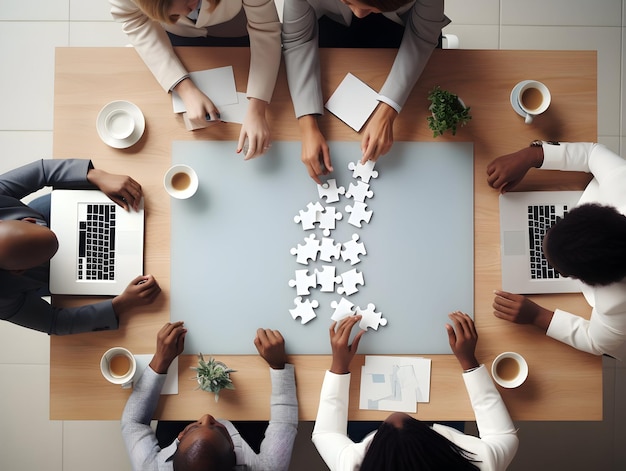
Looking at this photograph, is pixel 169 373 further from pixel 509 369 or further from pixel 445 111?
pixel 445 111

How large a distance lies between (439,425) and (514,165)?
0.86 meters

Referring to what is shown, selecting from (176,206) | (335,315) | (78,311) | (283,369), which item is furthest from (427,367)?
(78,311)

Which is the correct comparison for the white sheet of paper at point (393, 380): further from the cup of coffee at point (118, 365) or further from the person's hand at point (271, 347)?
the cup of coffee at point (118, 365)

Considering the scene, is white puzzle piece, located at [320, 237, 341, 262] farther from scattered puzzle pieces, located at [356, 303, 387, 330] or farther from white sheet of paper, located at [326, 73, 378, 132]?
white sheet of paper, located at [326, 73, 378, 132]

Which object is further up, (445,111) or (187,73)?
(187,73)

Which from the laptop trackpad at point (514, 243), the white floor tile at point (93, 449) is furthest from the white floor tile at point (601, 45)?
the white floor tile at point (93, 449)

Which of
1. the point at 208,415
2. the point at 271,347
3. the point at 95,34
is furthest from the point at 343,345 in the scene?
the point at 95,34

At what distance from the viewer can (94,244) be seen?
152 cm

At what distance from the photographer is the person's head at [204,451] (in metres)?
1.34

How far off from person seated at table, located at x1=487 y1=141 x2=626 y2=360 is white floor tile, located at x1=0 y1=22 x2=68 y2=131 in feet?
6.66

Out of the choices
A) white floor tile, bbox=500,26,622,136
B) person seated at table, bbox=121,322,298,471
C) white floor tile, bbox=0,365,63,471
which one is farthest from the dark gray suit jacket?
white floor tile, bbox=500,26,622,136

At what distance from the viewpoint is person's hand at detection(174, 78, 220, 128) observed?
4.88 feet

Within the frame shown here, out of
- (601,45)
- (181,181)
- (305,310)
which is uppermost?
(601,45)

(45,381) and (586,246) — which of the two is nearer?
(586,246)
